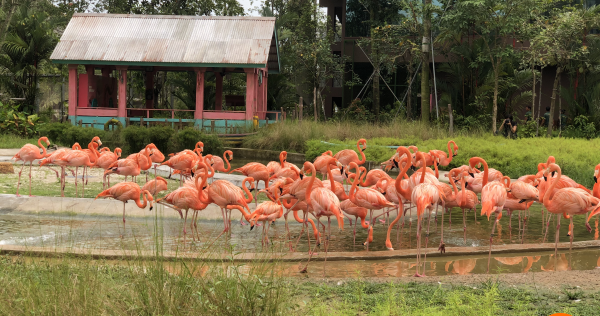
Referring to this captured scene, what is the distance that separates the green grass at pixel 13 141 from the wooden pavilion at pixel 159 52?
2.88 m

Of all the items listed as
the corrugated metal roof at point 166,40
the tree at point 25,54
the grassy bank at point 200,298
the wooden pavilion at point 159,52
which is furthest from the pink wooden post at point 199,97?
the grassy bank at point 200,298

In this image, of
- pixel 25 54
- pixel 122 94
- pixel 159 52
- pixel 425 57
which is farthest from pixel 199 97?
pixel 425 57

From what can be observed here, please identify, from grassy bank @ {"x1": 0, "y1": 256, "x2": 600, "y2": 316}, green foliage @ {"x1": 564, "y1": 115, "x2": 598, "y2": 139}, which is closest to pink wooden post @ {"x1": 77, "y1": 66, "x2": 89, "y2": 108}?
green foliage @ {"x1": 564, "y1": 115, "x2": 598, "y2": 139}

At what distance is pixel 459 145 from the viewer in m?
13.8

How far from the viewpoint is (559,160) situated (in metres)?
11.9

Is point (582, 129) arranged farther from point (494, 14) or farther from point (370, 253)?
point (370, 253)

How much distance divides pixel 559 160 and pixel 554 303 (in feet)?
27.8

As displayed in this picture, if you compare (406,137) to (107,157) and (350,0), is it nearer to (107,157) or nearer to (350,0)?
(107,157)

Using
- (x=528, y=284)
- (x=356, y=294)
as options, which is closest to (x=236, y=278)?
(x=356, y=294)

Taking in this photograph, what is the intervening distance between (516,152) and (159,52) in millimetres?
13987

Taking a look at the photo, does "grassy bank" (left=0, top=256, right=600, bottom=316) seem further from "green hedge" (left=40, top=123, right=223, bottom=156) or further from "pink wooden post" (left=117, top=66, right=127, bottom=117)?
"pink wooden post" (left=117, top=66, right=127, bottom=117)

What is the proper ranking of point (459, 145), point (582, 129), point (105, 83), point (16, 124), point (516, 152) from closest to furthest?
1. point (516, 152)
2. point (459, 145)
3. point (16, 124)
4. point (582, 129)
5. point (105, 83)

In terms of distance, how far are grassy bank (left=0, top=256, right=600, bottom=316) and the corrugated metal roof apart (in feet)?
57.4

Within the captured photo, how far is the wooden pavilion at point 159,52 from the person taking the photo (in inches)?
839
